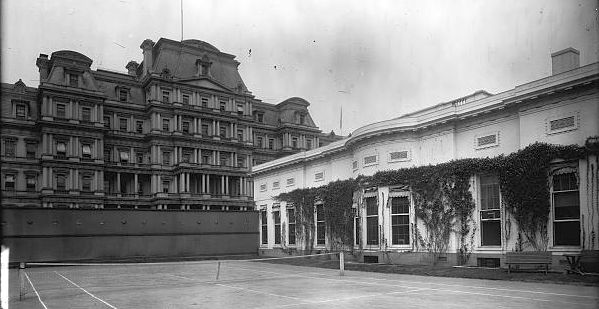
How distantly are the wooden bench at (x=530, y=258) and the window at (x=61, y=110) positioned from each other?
173 ft

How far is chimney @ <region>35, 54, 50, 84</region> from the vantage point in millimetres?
57812

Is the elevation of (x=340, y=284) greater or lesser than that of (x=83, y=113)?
lesser

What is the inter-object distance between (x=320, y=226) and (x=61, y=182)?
35964 millimetres

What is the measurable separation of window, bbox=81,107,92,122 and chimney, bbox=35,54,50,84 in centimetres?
610

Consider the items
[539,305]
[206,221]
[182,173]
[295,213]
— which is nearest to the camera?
[539,305]

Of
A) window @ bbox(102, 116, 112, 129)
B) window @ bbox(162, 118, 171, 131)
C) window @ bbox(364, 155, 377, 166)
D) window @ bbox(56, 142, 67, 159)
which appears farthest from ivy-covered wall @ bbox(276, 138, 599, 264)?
window @ bbox(102, 116, 112, 129)

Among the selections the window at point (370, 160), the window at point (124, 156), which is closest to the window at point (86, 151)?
the window at point (124, 156)

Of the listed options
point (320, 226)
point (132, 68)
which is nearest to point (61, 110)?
point (132, 68)

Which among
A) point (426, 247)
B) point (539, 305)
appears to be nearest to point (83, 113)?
point (426, 247)

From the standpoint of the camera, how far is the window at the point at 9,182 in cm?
5416

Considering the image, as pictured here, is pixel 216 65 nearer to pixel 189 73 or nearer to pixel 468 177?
pixel 189 73

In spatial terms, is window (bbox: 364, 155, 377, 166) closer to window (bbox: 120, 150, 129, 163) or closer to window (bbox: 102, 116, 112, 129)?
window (bbox: 120, 150, 129, 163)

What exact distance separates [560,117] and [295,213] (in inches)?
905

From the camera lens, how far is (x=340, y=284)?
59.1 feet
